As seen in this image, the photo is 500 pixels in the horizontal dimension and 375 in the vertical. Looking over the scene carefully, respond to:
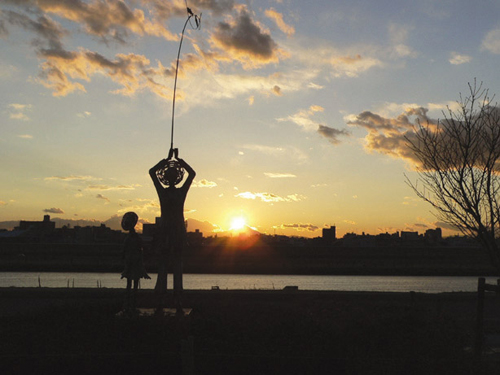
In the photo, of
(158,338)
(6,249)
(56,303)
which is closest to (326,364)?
(158,338)

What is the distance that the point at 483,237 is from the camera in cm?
1208

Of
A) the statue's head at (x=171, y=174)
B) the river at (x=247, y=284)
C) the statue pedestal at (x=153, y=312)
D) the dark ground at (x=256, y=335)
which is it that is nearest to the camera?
the dark ground at (x=256, y=335)

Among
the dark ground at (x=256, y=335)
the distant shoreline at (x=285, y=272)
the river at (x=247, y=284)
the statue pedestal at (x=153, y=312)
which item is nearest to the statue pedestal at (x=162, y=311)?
the statue pedestal at (x=153, y=312)

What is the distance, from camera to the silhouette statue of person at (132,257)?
1405 centimetres

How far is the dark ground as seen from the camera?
974 centimetres

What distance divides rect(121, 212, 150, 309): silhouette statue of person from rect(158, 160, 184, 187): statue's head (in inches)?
57.2

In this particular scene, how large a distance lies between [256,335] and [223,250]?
536 feet

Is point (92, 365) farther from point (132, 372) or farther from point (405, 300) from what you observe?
point (405, 300)

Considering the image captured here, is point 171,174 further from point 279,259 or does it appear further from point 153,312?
point 279,259

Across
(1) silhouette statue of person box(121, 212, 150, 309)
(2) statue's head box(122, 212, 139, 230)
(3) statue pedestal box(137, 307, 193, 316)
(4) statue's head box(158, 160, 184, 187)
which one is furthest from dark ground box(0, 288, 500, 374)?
(4) statue's head box(158, 160, 184, 187)

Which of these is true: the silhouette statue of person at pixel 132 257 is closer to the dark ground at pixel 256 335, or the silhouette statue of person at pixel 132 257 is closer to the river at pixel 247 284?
the dark ground at pixel 256 335

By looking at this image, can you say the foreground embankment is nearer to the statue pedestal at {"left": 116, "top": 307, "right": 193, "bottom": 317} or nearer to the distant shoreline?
the distant shoreline

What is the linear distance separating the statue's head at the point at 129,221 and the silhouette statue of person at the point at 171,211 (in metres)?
1.10

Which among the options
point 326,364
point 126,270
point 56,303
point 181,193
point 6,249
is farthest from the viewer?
point 6,249
